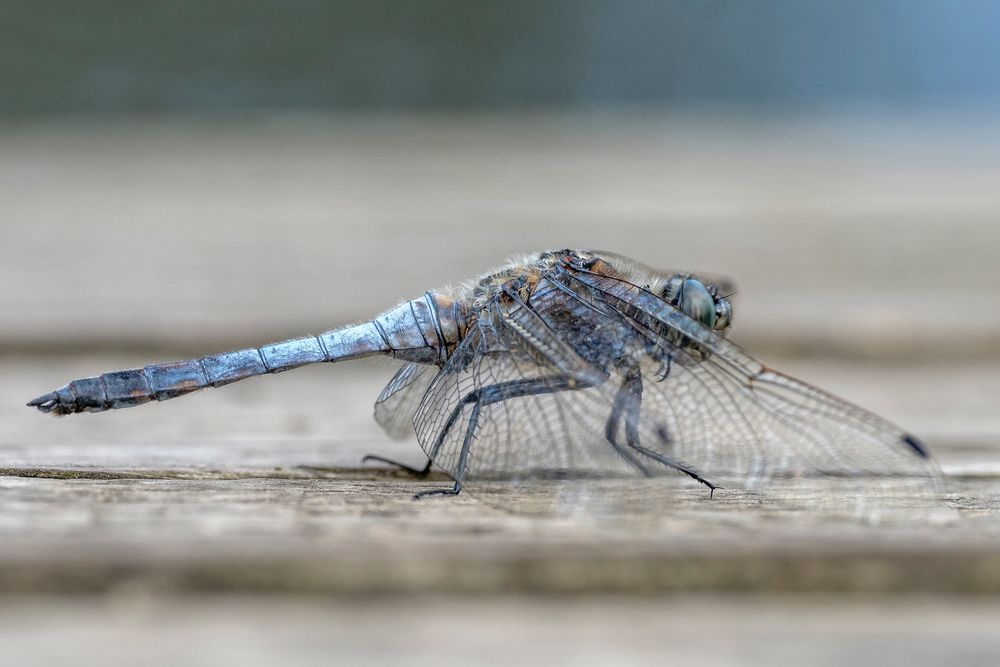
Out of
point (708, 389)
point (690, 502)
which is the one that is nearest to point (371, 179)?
point (708, 389)

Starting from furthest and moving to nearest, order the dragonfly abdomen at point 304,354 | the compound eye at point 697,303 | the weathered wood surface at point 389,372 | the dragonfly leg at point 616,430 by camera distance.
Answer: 1. the compound eye at point 697,303
2. the dragonfly abdomen at point 304,354
3. the dragonfly leg at point 616,430
4. the weathered wood surface at point 389,372

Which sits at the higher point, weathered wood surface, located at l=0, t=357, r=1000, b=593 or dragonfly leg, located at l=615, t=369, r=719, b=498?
dragonfly leg, located at l=615, t=369, r=719, b=498

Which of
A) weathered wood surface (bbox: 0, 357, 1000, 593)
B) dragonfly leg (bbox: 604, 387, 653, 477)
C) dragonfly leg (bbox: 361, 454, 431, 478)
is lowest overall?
weathered wood surface (bbox: 0, 357, 1000, 593)

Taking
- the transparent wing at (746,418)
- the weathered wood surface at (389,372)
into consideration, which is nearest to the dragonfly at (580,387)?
the transparent wing at (746,418)

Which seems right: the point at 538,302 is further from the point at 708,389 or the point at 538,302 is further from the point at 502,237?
the point at 502,237

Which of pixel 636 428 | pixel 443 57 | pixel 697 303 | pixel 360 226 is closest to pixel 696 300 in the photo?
pixel 697 303

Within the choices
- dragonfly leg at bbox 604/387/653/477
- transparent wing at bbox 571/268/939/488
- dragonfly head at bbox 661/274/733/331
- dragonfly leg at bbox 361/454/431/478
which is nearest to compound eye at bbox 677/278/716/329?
dragonfly head at bbox 661/274/733/331

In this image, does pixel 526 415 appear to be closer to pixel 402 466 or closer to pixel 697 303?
pixel 402 466

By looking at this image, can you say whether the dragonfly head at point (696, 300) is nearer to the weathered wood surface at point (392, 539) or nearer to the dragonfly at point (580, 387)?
the dragonfly at point (580, 387)

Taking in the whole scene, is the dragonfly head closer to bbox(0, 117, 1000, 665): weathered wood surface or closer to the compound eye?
the compound eye
